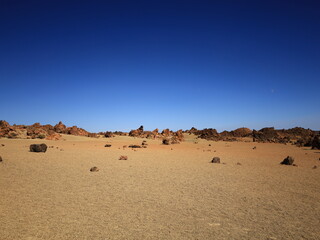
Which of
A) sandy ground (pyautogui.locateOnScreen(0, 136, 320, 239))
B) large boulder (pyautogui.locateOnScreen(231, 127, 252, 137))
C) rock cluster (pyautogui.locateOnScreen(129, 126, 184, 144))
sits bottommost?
sandy ground (pyautogui.locateOnScreen(0, 136, 320, 239))

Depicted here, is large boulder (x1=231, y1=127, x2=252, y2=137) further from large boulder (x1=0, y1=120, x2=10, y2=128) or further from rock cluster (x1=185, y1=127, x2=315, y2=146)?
large boulder (x1=0, y1=120, x2=10, y2=128)

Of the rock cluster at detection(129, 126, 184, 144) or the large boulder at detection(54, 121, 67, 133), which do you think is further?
the rock cluster at detection(129, 126, 184, 144)

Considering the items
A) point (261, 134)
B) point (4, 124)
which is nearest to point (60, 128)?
point (4, 124)

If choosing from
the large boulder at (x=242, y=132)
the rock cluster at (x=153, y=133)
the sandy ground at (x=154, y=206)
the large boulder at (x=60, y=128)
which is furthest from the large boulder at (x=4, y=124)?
the large boulder at (x=242, y=132)

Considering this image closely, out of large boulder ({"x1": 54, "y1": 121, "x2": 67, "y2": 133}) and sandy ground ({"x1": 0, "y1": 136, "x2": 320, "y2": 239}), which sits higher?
large boulder ({"x1": 54, "y1": 121, "x2": 67, "y2": 133})

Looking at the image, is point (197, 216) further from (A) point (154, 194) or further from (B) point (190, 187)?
(B) point (190, 187)

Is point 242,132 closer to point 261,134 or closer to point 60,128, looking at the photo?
point 261,134

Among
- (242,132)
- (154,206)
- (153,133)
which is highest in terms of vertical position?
(242,132)

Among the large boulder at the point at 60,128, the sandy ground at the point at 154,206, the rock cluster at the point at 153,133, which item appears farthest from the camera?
the rock cluster at the point at 153,133

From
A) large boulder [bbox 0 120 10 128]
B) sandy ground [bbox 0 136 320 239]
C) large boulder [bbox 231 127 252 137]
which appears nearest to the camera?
sandy ground [bbox 0 136 320 239]

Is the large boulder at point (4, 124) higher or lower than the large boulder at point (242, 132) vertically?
lower

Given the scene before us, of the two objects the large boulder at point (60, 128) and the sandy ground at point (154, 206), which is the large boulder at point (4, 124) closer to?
the large boulder at point (60, 128)

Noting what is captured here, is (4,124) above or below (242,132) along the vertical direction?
below

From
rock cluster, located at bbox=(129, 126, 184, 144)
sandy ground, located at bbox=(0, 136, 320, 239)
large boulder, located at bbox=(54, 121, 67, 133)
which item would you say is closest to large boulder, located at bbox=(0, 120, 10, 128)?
large boulder, located at bbox=(54, 121, 67, 133)
